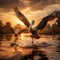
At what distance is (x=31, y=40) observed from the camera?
8.54ft

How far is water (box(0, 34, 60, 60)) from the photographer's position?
255cm

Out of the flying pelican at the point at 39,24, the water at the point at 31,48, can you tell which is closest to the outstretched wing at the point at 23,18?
the flying pelican at the point at 39,24

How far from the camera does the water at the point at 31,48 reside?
2553mm

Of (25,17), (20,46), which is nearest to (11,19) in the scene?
(25,17)

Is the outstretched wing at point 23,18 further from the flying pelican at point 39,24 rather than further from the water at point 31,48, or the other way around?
the water at point 31,48

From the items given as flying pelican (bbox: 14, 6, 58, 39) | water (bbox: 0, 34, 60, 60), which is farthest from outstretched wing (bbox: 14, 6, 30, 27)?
water (bbox: 0, 34, 60, 60)

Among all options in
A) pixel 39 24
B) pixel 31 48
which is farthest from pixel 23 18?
pixel 31 48

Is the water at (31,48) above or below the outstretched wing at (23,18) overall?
below

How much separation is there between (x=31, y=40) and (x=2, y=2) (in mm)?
633

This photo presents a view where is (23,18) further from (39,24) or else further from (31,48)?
(31,48)

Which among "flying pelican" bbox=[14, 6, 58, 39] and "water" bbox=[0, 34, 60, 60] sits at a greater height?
"flying pelican" bbox=[14, 6, 58, 39]

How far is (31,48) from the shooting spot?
259cm

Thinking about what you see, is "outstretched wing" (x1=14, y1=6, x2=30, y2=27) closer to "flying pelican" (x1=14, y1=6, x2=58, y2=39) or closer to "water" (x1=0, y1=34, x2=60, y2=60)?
"flying pelican" (x1=14, y1=6, x2=58, y2=39)

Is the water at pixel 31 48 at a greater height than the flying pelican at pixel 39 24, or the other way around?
the flying pelican at pixel 39 24
